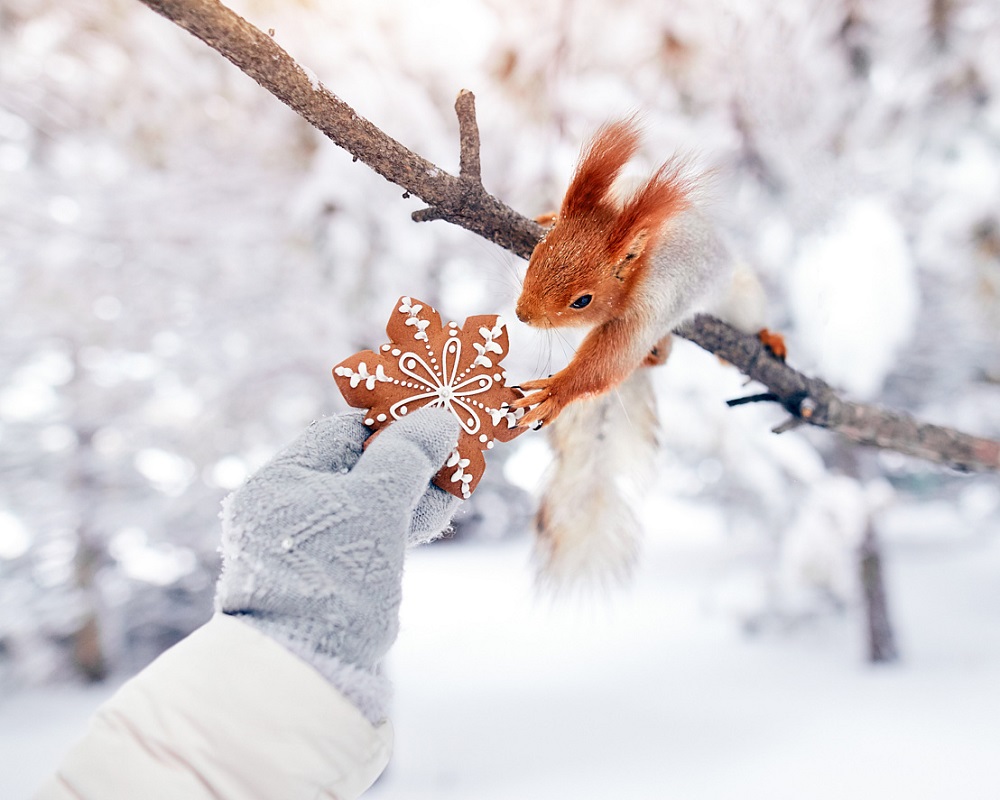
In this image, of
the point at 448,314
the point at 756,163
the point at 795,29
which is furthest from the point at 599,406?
the point at 795,29

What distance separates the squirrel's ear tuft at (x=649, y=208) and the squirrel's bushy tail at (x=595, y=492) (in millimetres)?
247

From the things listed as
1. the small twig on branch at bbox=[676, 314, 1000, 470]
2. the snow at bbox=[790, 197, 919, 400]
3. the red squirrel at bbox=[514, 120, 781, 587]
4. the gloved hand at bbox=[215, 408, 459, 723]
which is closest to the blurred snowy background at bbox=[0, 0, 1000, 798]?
the snow at bbox=[790, 197, 919, 400]

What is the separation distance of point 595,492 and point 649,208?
0.33m

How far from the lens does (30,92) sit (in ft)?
3.33

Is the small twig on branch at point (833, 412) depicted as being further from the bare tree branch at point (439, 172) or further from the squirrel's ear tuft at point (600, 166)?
the squirrel's ear tuft at point (600, 166)

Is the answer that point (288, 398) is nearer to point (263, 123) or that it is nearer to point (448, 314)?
point (448, 314)

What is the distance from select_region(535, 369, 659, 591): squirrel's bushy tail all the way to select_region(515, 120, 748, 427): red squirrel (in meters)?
0.20

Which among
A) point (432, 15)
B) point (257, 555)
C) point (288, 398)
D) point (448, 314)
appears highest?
point (432, 15)

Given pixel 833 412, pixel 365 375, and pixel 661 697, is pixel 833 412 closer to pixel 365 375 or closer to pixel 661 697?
pixel 365 375

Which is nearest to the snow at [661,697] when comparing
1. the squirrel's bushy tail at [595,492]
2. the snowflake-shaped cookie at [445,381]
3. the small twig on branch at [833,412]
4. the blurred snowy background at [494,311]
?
the blurred snowy background at [494,311]

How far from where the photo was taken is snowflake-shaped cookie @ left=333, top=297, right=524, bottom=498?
40 centimetres

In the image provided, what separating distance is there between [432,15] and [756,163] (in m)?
0.56

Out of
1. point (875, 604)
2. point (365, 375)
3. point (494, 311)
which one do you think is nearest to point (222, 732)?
point (365, 375)

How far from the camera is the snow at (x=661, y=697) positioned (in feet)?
3.16
